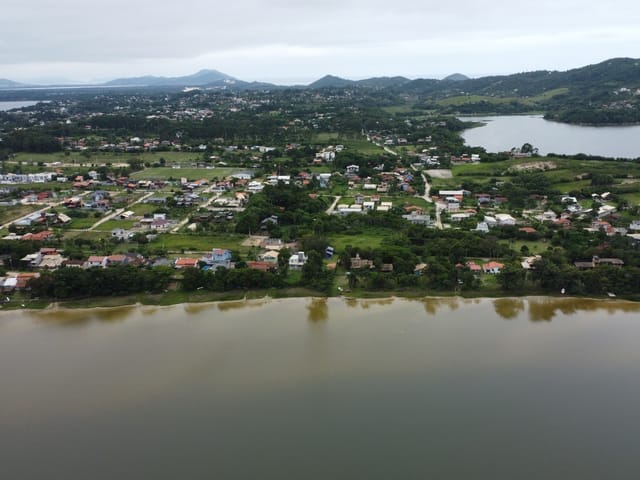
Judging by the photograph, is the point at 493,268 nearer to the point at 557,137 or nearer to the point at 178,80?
the point at 557,137

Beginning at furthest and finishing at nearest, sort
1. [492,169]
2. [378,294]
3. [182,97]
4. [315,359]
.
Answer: [182,97], [492,169], [378,294], [315,359]

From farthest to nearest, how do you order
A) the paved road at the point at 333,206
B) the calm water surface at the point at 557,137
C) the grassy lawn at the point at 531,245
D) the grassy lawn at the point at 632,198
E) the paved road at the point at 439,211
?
the calm water surface at the point at 557,137, the grassy lawn at the point at 632,198, the paved road at the point at 333,206, the paved road at the point at 439,211, the grassy lawn at the point at 531,245

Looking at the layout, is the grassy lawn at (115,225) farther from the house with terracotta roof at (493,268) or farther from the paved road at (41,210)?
the house with terracotta roof at (493,268)

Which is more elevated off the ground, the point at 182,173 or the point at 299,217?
the point at 299,217

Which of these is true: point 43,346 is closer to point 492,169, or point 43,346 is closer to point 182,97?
point 492,169

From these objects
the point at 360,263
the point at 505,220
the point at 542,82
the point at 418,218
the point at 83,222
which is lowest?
the point at 83,222

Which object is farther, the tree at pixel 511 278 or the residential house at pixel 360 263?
the residential house at pixel 360 263

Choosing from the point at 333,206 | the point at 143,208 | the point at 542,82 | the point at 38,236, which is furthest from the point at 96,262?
the point at 542,82

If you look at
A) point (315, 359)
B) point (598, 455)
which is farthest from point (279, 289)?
point (598, 455)

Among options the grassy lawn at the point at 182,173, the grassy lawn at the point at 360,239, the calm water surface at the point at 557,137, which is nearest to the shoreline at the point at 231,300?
the grassy lawn at the point at 360,239
